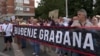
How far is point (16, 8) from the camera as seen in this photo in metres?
97.4

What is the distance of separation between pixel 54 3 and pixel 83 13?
54438 mm

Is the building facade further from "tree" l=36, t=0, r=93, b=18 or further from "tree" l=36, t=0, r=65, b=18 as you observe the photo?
"tree" l=36, t=0, r=93, b=18

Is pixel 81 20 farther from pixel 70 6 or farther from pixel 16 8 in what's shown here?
pixel 16 8

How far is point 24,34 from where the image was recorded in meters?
14.1

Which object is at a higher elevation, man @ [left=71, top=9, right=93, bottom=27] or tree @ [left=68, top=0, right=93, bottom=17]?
man @ [left=71, top=9, right=93, bottom=27]

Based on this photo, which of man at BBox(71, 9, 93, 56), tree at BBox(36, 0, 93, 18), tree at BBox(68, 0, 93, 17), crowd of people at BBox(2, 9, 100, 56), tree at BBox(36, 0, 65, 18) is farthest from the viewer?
tree at BBox(36, 0, 65, 18)

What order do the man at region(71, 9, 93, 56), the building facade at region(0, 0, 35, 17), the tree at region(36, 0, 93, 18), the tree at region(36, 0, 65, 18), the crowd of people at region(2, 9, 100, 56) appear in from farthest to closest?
the building facade at region(0, 0, 35, 17) → the tree at region(36, 0, 65, 18) → the tree at region(36, 0, 93, 18) → the crowd of people at region(2, 9, 100, 56) → the man at region(71, 9, 93, 56)

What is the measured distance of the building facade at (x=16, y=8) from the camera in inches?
3782

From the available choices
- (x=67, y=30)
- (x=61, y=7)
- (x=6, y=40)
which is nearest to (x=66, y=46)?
(x=67, y=30)

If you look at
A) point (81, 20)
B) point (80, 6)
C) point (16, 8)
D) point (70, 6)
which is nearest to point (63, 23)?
point (81, 20)

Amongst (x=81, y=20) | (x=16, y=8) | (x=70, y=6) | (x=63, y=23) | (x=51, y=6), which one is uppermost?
(x=81, y=20)

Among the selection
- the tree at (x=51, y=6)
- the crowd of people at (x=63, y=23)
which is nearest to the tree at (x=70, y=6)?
the tree at (x=51, y=6)

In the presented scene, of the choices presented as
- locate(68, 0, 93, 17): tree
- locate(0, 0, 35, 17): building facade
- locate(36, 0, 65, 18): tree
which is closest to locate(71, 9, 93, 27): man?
locate(68, 0, 93, 17): tree

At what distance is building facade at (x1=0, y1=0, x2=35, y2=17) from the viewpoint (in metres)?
96.1
